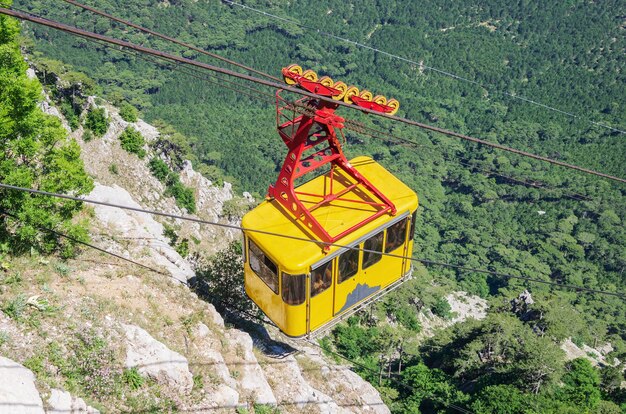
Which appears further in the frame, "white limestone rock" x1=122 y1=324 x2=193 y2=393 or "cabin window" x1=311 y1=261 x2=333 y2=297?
"white limestone rock" x1=122 y1=324 x2=193 y2=393

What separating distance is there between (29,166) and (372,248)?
10.9m

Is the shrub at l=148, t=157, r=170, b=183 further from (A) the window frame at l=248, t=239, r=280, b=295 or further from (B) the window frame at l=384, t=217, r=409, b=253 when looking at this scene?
(B) the window frame at l=384, t=217, r=409, b=253

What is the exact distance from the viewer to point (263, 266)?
1741 centimetres

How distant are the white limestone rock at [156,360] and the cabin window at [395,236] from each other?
7.25 metres

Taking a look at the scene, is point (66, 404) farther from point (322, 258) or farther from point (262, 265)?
point (322, 258)

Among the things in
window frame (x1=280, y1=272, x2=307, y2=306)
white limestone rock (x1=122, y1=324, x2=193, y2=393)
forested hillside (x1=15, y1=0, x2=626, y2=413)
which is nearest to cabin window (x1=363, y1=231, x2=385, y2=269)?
window frame (x1=280, y1=272, x2=307, y2=306)

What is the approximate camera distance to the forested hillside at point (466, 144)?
42.9m

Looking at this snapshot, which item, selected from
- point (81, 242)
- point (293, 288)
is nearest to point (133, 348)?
point (81, 242)

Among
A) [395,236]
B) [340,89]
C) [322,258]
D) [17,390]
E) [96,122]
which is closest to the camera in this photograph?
[17,390]

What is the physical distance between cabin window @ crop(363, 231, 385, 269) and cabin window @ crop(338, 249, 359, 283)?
324 mm

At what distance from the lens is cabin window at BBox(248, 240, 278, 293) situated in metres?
17.1

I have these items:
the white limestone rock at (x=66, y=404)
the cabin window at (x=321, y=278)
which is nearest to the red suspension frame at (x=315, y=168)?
the cabin window at (x=321, y=278)

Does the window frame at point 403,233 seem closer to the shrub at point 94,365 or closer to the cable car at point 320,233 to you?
the cable car at point 320,233

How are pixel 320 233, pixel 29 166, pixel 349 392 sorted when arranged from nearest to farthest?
pixel 320 233 → pixel 29 166 → pixel 349 392
